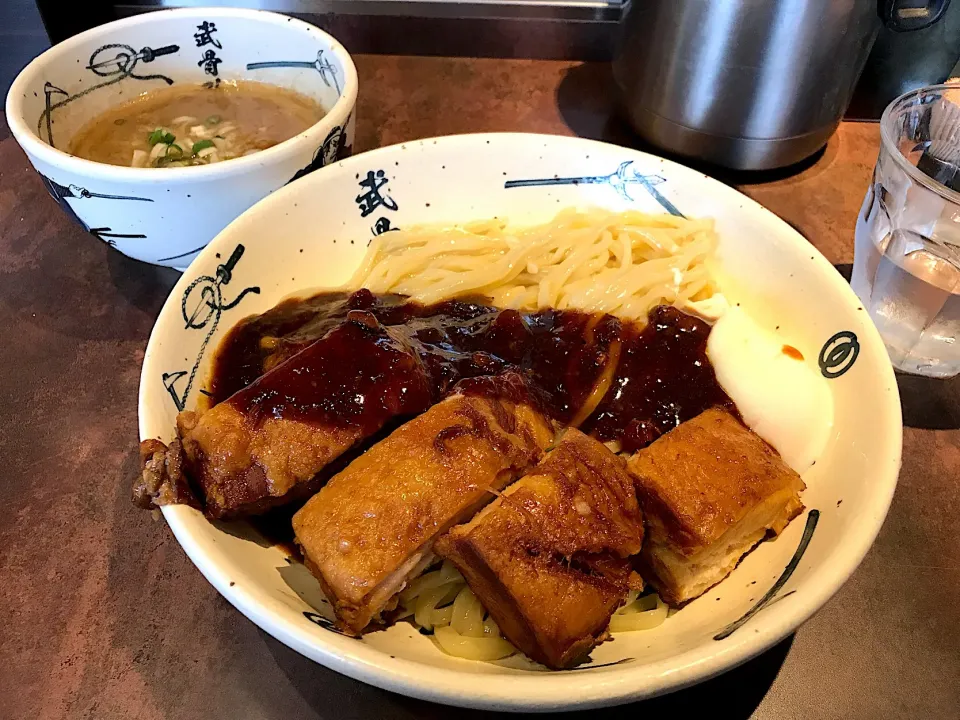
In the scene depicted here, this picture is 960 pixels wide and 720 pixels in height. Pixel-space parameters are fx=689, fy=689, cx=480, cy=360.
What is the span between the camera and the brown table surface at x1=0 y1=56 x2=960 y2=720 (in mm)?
1914

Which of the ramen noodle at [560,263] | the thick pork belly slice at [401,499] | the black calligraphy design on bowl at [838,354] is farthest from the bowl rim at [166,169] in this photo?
the black calligraphy design on bowl at [838,354]

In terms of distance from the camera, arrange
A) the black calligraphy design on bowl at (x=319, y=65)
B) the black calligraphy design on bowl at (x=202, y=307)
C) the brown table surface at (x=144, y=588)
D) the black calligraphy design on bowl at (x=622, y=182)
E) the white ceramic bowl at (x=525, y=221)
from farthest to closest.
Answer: the black calligraphy design on bowl at (x=319, y=65) → the black calligraphy design on bowl at (x=622, y=182) → the black calligraphy design on bowl at (x=202, y=307) → the brown table surface at (x=144, y=588) → the white ceramic bowl at (x=525, y=221)

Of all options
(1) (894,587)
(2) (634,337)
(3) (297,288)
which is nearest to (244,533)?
(3) (297,288)

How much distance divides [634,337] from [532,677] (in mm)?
1360

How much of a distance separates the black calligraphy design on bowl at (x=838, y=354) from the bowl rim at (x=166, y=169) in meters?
1.95

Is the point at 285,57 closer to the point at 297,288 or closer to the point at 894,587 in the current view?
the point at 297,288

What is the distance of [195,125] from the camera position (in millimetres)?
3029

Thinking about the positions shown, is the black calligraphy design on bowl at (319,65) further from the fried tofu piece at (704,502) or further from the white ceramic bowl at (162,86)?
the fried tofu piece at (704,502)

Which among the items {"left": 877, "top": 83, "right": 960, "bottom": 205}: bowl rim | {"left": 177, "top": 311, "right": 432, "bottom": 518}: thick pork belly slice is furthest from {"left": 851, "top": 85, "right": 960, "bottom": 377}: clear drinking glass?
{"left": 177, "top": 311, "right": 432, "bottom": 518}: thick pork belly slice

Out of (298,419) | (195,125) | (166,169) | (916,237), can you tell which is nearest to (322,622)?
(298,419)

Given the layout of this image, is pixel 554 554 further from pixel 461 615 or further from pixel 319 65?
pixel 319 65

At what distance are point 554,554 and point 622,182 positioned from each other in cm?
173

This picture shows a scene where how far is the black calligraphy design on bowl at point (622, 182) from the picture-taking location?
280cm

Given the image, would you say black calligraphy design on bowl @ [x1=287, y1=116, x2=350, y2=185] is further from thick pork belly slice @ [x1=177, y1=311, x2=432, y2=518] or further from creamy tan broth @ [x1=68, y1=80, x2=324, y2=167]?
thick pork belly slice @ [x1=177, y1=311, x2=432, y2=518]
